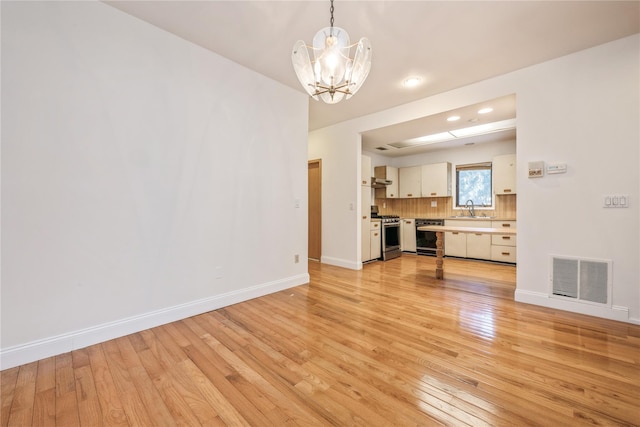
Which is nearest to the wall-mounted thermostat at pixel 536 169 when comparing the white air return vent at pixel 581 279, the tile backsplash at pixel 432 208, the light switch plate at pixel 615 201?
the light switch plate at pixel 615 201

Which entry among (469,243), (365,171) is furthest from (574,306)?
(365,171)

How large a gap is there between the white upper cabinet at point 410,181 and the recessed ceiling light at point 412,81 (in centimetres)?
337

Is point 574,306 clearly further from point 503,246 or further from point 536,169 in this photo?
point 503,246

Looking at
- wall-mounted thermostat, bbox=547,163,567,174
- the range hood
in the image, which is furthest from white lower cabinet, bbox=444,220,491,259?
wall-mounted thermostat, bbox=547,163,567,174

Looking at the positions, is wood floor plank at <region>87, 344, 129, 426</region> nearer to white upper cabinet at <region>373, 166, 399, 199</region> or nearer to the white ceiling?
the white ceiling

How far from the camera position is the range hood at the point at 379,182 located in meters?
6.09

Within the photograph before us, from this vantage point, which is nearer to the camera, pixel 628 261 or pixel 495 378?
pixel 495 378

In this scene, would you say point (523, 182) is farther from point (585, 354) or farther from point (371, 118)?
point (371, 118)

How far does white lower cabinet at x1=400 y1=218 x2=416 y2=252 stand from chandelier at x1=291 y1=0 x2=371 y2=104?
16.2 ft

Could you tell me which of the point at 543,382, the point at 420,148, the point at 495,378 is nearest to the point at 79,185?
the point at 495,378

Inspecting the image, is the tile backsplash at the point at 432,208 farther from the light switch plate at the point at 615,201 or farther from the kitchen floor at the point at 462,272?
the light switch plate at the point at 615,201

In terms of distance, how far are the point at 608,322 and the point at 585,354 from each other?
0.96 metres

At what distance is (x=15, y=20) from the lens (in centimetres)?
175

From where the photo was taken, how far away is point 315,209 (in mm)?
5301
